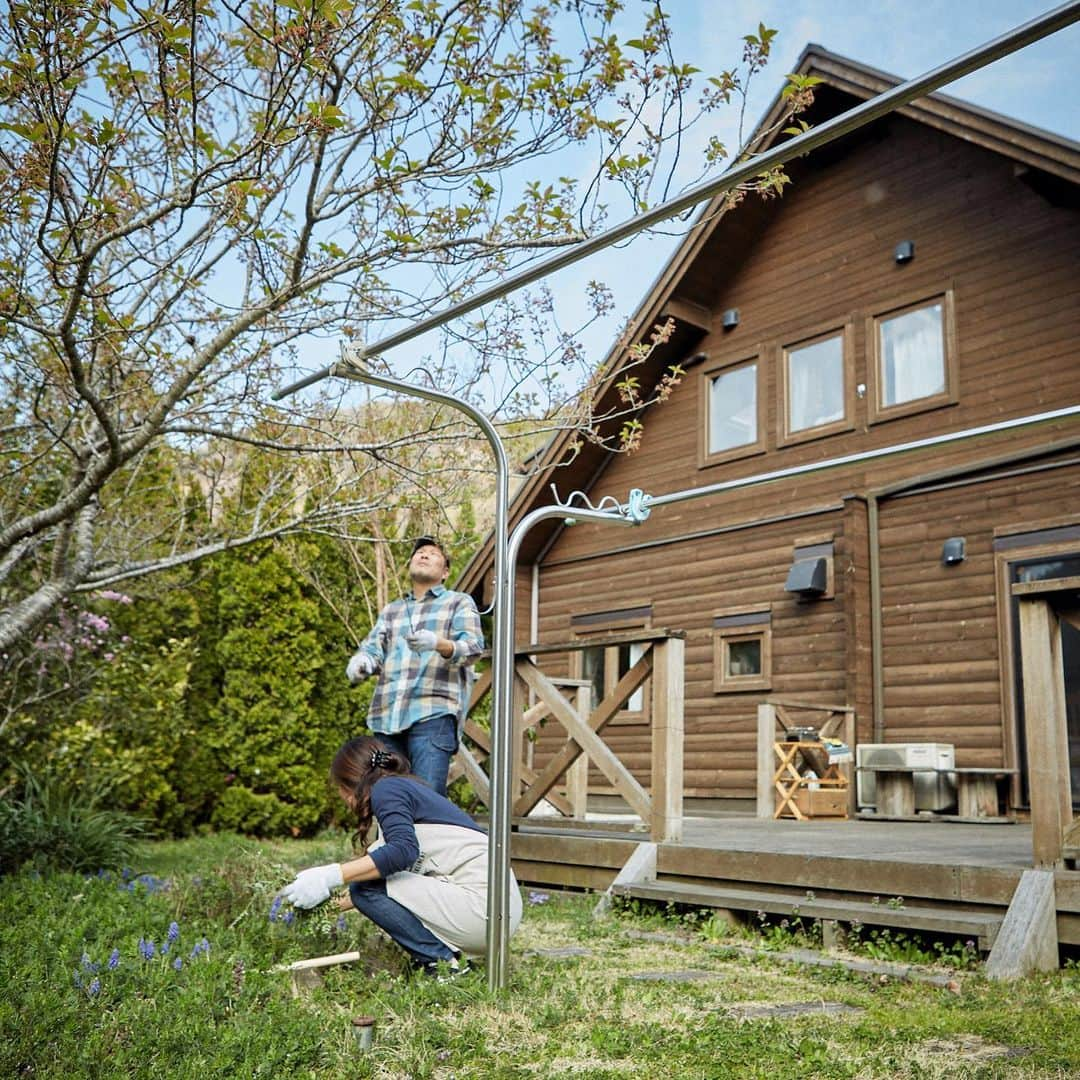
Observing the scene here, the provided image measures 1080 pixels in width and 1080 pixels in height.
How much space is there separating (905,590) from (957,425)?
1.37 metres

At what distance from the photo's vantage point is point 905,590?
920 centimetres

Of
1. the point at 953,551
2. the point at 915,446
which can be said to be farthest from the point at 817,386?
the point at 915,446

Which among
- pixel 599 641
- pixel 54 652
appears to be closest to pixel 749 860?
pixel 599 641

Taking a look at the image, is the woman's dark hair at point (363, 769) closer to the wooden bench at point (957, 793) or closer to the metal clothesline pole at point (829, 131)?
the metal clothesline pole at point (829, 131)

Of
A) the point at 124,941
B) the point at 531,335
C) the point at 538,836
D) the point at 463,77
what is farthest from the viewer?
the point at 538,836

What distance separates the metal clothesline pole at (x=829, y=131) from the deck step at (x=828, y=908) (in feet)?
9.56

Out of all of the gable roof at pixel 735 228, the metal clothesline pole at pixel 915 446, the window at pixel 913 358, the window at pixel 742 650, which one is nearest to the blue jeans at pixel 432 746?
the metal clothesline pole at pixel 915 446

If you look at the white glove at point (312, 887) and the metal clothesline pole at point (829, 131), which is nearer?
the metal clothesline pole at point (829, 131)

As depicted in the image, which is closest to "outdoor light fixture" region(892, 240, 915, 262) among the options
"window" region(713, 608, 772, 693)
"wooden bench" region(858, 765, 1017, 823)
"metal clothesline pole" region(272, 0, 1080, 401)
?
"window" region(713, 608, 772, 693)

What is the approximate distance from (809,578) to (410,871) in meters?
6.31

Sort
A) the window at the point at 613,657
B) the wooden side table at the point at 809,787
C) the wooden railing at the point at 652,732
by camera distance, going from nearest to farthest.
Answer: the wooden railing at the point at 652,732
the wooden side table at the point at 809,787
the window at the point at 613,657

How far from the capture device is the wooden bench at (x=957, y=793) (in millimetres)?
8227

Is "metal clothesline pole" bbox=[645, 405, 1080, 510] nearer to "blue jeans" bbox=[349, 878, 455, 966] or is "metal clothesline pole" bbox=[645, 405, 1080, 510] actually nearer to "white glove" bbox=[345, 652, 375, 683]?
"white glove" bbox=[345, 652, 375, 683]

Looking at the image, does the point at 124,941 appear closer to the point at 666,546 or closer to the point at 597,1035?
the point at 597,1035
